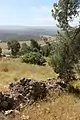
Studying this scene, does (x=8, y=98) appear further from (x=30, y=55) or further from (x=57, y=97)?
(x=30, y=55)

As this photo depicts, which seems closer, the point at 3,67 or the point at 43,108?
the point at 43,108

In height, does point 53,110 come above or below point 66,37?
below

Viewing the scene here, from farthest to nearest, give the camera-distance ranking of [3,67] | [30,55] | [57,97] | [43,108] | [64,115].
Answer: [30,55] < [3,67] < [57,97] < [43,108] < [64,115]

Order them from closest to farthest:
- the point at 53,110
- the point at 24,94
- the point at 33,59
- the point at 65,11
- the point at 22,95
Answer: the point at 53,110 < the point at 22,95 < the point at 24,94 < the point at 65,11 < the point at 33,59

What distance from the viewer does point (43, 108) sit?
399 inches

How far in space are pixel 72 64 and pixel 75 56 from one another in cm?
63

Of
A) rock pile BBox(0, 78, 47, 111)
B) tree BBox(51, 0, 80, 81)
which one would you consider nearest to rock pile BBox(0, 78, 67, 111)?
rock pile BBox(0, 78, 47, 111)

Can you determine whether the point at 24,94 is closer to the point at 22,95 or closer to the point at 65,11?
the point at 22,95

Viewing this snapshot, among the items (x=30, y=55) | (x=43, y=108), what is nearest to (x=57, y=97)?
(x=43, y=108)

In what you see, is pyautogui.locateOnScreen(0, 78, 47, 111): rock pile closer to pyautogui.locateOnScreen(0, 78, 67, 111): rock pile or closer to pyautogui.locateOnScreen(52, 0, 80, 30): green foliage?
pyautogui.locateOnScreen(0, 78, 67, 111): rock pile

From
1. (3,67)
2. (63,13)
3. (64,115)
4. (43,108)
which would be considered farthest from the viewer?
(3,67)

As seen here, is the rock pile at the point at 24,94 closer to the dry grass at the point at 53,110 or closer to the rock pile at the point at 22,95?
the rock pile at the point at 22,95

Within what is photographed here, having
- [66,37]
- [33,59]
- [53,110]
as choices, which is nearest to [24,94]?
[53,110]

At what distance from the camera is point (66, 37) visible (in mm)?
16625
